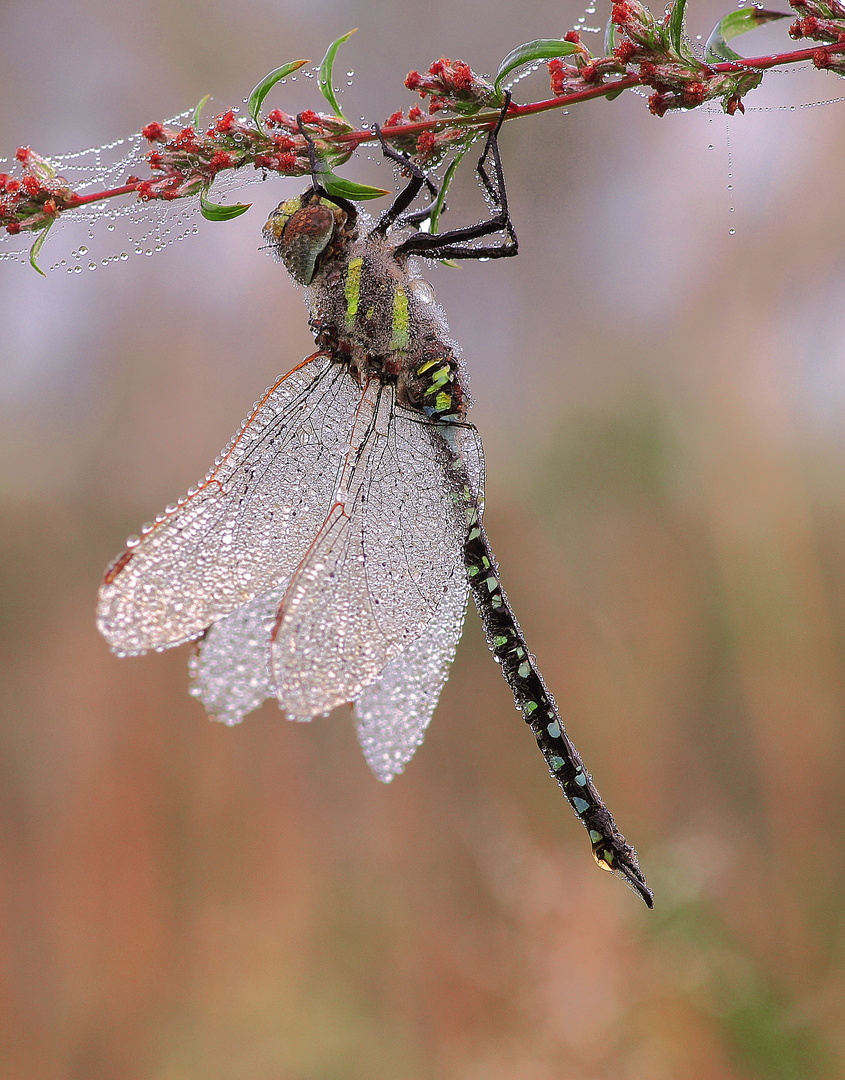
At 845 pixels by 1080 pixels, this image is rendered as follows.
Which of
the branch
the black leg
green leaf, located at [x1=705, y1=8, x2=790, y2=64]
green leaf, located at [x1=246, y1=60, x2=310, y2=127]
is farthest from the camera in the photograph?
the black leg

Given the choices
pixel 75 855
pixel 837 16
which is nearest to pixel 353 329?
pixel 837 16

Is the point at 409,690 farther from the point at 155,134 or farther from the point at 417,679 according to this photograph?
the point at 155,134

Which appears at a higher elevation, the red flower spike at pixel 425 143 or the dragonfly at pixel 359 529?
the red flower spike at pixel 425 143

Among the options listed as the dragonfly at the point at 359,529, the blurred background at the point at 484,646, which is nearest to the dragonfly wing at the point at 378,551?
the dragonfly at the point at 359,529

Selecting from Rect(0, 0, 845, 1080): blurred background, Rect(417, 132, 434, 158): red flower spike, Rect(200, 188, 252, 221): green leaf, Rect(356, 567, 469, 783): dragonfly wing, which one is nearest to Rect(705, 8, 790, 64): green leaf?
Rect(417, 132, 434, 158): red flower spike

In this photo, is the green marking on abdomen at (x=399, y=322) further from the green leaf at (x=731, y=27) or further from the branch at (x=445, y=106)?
the green leaf at (x=731, y=27)

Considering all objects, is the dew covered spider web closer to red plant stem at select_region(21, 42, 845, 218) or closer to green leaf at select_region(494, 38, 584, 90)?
red plant stem at select_region(21, 42, 845, 218)
